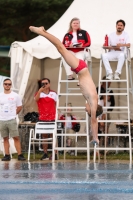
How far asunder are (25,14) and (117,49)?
1893 cm

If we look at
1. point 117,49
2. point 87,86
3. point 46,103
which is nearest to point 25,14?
point 46,103

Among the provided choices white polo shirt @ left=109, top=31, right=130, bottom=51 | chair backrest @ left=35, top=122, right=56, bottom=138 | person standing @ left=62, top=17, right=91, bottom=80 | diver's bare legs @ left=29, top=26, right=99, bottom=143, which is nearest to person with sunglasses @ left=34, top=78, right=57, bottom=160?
chair backrest @ left=35, top=122, right=56, bottom=138

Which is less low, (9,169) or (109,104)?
(109,104)

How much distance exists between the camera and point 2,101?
18.4 meters

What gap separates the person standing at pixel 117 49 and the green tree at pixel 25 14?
16.6 m

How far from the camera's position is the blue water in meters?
9.83

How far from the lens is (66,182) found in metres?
11.6

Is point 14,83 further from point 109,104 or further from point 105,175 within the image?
point 105,175

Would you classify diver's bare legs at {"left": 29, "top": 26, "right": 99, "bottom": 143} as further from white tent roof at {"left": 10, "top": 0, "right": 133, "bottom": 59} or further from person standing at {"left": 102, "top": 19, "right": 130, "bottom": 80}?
white tent roof at {"left": 10, "top": 0, "right": 133, "bottom": 59}

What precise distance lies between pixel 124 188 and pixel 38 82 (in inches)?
Answer: 471

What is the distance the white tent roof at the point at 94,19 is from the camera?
66.0 feet

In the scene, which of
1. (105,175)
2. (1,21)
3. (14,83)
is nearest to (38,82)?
(14,83)

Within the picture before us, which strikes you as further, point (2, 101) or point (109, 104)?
point (109, 104)

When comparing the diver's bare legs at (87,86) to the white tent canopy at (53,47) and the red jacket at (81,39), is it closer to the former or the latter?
the red jacket at (81,39)
